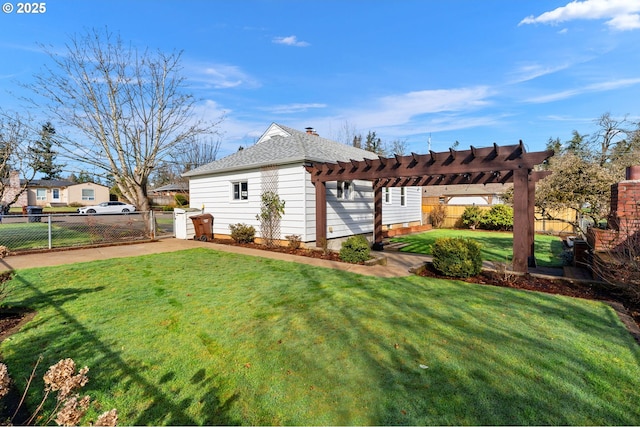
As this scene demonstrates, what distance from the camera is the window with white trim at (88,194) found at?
148ft

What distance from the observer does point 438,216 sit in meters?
19.7

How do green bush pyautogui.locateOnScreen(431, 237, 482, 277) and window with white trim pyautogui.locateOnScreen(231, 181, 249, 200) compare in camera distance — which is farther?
window with white trim pyautogui.locateOnScreen(231, 181, 249, 200)

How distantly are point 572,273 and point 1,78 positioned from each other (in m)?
20.1

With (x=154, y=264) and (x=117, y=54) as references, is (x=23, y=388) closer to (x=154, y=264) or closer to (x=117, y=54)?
(x=154, y=264)

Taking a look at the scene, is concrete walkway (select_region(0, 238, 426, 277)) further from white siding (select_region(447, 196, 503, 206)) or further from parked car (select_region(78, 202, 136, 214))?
white siding (select_region(447, 196, 503, 206))

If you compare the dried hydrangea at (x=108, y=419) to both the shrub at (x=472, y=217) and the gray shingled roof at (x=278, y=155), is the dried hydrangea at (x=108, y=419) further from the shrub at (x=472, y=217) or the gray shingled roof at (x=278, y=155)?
the shrub at (x=472, y=217)

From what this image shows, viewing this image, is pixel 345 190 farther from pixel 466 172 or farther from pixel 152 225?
pixel 152 225

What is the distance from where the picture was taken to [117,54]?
12617mm

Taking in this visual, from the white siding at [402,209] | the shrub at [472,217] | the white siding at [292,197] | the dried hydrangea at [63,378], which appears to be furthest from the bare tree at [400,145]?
the dried hydrangea at [63,378]

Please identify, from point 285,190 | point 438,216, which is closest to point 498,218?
point 438,216

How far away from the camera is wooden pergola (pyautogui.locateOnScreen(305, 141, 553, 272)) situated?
19.8 ft

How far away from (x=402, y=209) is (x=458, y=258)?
10.1 meters

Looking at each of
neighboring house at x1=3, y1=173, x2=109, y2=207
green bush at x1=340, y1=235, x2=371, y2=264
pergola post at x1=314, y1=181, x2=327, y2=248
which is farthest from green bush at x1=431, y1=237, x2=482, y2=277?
neighboring house at x1=3, y1=173, x2=109, y2=207

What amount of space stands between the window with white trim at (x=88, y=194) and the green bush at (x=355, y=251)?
174ft
